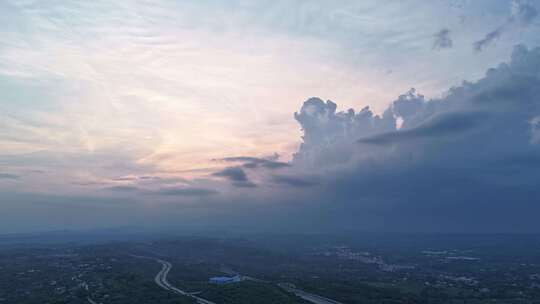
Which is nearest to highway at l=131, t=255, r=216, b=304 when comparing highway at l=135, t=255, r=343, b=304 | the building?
highway at l=135, t=255, r=343, b=304

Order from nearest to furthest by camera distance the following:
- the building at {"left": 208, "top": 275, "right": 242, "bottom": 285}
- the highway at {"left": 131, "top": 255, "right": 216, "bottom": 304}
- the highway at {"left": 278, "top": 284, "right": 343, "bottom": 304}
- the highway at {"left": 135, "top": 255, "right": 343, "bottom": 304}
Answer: the highway at {"left": 131, "top": 255, "right": 216, "bottom": 304}
the highway at {"left": 135, "top": 255, "right": 343, "bottom": 304}
the highway at {"left": 278, "top": 284, "right": 343, "bottom": 304}
the building at {"left": 208, "top": 275, "right": 242, "bottom": 285}

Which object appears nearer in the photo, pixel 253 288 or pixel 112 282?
pixel 253 288

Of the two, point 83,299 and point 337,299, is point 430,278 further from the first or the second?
point 83,299

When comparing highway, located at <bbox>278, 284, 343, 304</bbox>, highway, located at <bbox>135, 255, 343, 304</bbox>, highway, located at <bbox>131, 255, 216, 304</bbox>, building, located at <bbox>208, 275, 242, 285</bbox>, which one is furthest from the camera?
building, located at <bbox>208, 275, 242, 285</bbox>

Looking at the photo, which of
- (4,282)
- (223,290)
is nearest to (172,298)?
(223,290)

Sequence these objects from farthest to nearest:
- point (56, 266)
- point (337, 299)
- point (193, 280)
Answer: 1. point (56, 266)
2. point (193, 280)
3. point (337, 299)

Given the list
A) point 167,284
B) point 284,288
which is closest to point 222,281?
point 167,284

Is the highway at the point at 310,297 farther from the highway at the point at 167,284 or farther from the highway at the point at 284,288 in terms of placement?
the highway at the point at 167,284

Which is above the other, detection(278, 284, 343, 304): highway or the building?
the building

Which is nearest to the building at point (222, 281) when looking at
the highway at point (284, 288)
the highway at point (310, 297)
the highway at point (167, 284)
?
the highway at point (167, 284)

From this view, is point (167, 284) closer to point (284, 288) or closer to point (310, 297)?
point (284, 288)

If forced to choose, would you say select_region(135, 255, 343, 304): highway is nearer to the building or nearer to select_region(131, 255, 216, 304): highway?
select_region(131, 255, 216, 304): highway
